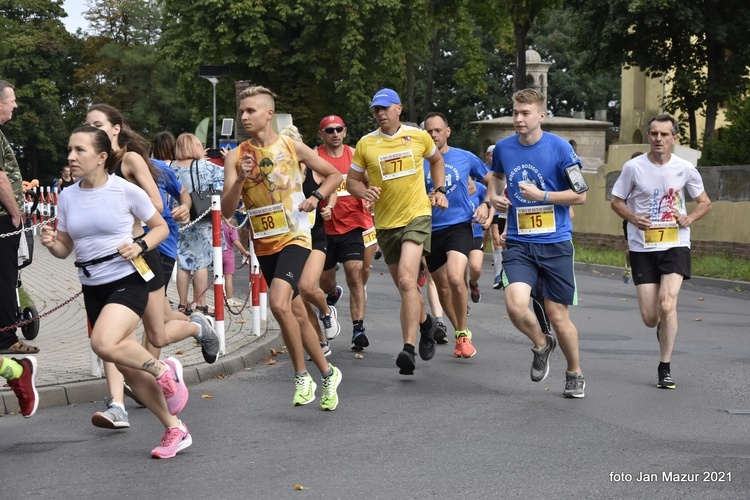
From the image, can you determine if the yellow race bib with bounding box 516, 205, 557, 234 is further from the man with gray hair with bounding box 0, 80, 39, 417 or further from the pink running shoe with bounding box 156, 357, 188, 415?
the man with gray hair with bounding box 0, 80, 39, 417

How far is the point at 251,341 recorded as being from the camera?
11109mm

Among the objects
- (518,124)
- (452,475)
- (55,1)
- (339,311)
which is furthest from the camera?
(55,1)

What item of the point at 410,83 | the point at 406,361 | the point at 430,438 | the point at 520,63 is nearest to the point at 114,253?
the point at 430,438

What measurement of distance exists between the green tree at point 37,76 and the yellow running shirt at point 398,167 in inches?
2288

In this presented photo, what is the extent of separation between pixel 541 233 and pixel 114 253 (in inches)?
124

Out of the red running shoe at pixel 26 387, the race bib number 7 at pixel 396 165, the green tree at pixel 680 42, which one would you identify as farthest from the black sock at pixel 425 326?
the green tree at pixel 680 42

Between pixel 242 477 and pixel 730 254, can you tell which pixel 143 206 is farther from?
pixel 730 254

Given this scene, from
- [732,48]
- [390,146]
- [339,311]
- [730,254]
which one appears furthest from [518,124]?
[732,48]

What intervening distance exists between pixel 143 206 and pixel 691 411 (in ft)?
11.9

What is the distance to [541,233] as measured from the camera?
8.46 metres

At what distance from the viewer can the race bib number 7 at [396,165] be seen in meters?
9.30

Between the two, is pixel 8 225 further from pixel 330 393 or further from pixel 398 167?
pixel 330 393

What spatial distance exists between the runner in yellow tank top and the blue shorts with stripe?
1365mm

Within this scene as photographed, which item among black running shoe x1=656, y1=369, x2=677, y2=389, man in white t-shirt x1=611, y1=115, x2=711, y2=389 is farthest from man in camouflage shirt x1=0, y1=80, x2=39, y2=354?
black running shoe x1=656, y1=369, x2=677, y2=389
